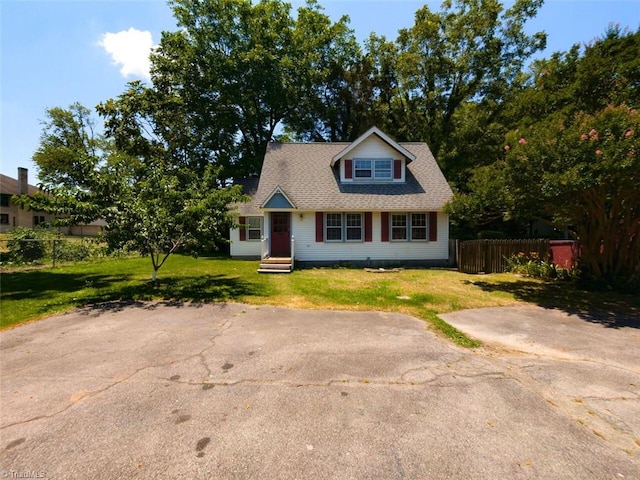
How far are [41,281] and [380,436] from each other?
14.3 meters

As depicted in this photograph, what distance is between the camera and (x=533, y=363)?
5.07 metres

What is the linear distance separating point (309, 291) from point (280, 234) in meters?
6.80

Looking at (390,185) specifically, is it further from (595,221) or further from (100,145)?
(100,145)

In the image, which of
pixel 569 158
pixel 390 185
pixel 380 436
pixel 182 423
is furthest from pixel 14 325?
pixel 390 185

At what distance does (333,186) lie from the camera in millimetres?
17266

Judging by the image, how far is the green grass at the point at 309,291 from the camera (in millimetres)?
8461

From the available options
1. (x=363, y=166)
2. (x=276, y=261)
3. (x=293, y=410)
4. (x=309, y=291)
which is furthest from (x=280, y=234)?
(x=293, y=410)

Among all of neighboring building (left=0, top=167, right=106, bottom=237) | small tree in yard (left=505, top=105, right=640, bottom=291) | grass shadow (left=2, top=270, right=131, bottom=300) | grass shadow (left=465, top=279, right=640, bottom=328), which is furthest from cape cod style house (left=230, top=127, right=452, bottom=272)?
neighboring building (left=0, top=167, right=106, bottom=237)

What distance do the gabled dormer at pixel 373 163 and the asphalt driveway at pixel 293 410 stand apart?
41.0 feet

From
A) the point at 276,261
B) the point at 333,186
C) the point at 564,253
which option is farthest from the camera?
the point at 333,186

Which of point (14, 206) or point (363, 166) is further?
point (14, 206)

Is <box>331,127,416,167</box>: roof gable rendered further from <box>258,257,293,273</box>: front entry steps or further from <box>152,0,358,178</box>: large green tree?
<box>152,0,358,178</box>: large green tree

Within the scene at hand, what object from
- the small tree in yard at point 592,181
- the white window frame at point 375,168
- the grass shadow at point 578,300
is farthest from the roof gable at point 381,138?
the grass shadow at point 578,300

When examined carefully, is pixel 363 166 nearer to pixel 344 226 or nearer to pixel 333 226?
pixel 344 226
